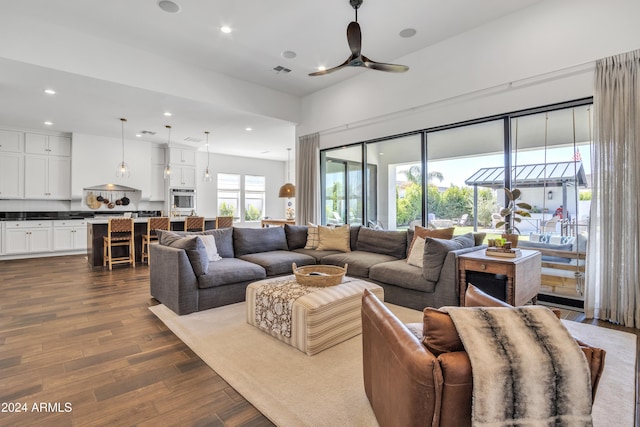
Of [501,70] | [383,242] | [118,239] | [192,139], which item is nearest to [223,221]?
[118,239]

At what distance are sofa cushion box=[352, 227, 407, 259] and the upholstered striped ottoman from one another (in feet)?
4.84

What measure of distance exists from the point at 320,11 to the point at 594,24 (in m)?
2.97

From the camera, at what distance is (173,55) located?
492 centimetres

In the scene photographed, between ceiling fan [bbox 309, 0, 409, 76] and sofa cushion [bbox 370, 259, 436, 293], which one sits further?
sofa cushion [bbox 370, 259, 436, 293]

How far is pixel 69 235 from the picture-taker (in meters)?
7.50

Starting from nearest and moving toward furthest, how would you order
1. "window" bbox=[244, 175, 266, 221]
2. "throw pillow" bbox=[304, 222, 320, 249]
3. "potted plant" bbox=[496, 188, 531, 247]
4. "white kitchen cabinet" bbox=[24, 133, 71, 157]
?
1. "potted plant" bbox=[496, 188, 531, 247]
2. "throw pillow" bbox=[304, 222, 320, 249]
3. "white kitchen cabinet" bbox=[24, 133, 71, 157]
4. "window" bbox=[244, 175, 266, 221]

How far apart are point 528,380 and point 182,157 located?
9.39 m

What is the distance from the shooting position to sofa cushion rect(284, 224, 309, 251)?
16.5ft

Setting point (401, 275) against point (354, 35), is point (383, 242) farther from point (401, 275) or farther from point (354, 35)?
point (354, 35)

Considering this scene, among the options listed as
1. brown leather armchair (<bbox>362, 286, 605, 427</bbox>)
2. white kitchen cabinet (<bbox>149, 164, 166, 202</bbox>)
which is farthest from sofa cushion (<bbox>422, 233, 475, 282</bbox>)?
white kitchen cabinet (<bbox>149, 164, 166, 202</bbox>)

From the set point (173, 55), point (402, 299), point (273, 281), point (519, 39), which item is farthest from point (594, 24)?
point (173, 55)

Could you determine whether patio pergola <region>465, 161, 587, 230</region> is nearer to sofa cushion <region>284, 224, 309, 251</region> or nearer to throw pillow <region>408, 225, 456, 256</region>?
throw pillow <region>408, 225, 456, 256</region>

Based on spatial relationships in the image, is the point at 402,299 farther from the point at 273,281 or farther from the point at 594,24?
the point at 594,24

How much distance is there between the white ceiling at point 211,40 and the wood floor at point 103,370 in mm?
3111
